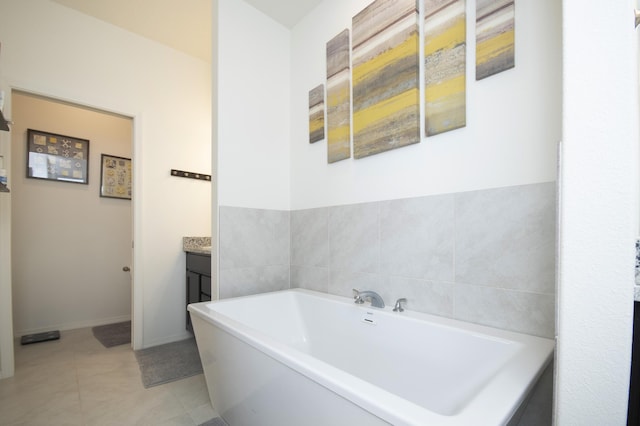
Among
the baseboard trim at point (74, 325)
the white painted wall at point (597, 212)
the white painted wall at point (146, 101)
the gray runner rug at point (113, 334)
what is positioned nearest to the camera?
the white painted wall at point (597, 212)

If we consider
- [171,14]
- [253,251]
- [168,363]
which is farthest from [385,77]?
[168,363]

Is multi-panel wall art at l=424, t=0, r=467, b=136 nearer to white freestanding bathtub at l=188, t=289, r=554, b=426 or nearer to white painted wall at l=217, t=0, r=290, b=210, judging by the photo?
white freestanding bathtub at l=188, t=289, r=554, b=426

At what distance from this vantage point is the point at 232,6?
2.05 meters

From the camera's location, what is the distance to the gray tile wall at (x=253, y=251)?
1947 mm

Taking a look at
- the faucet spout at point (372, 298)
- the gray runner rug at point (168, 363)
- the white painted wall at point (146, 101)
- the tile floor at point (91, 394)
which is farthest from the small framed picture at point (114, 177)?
the faucet spout at point (372, 298)

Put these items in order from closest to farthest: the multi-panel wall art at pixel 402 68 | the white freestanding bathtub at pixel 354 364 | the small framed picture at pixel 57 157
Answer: the white freestanding bathtub at pixel 354 364 → the multi-panel wall art at pixel 402 68 → the small framed picture at pixel 57 157

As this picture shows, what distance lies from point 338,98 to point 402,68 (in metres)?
0.51

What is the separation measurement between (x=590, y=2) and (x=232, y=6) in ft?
7.21

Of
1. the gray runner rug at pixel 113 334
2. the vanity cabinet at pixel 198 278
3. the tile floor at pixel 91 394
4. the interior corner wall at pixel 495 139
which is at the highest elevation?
the interior corner wall at pixel 495 139

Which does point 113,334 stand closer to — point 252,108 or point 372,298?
point 252,108

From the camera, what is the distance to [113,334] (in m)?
2.84

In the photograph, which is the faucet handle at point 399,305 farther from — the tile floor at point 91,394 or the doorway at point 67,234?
the doorway at point 67,234

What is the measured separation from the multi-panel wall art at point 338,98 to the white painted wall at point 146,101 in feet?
5.35

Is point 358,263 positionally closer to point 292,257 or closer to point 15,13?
point 292,257
